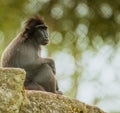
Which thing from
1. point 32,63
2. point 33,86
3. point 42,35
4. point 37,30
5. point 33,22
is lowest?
point 33,86

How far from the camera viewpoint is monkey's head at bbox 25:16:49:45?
40.0 feet

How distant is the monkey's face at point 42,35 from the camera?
12148 millimetres

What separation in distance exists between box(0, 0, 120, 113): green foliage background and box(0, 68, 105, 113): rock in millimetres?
10990

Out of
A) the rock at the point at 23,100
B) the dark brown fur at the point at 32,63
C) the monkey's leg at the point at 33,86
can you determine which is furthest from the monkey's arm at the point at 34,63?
the rock at the point at 23,100

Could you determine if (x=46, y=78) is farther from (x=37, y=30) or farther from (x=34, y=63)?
(x=37, y=30)

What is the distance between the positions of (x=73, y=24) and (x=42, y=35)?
9.33m

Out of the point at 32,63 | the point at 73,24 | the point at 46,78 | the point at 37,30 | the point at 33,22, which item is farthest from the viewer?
the point at 73,24

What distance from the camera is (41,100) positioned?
896 cm

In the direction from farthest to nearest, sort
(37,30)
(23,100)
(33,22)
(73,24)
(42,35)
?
(73,24)
(33,22)
(37,30)
(42,35)
(23,100)

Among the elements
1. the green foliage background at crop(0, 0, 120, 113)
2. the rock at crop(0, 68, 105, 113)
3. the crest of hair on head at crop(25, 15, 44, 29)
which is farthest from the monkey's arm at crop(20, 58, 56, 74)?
the green foliage background at crop(0, 0, 120, 113)

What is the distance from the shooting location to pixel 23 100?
8680 millimetres

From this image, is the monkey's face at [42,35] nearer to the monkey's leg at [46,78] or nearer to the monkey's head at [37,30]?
the monkey's head at [37,30]

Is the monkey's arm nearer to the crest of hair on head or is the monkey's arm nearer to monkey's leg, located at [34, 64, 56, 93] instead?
monkey's leg, located at [34, 64, 56, 93]

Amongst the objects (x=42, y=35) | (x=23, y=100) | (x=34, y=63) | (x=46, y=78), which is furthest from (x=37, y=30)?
(x=23, y=100)
